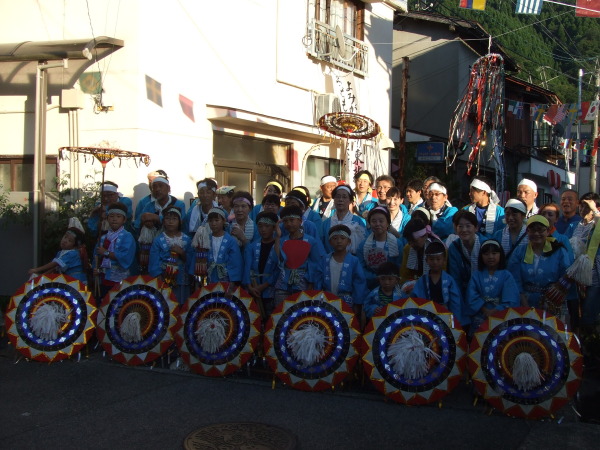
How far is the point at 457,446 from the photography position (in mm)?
4699

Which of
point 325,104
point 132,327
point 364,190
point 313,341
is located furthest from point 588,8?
point 132,327

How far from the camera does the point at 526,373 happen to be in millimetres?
5141

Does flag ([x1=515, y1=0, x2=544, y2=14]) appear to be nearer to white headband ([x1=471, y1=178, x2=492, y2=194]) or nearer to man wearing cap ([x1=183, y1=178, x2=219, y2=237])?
white headband ([x1=471, y1=178, x2=492, y2=194])

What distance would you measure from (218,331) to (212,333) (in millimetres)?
69

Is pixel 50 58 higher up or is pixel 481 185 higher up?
pixel 50 58

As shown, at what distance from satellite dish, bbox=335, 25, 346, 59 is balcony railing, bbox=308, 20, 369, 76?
0.09ft

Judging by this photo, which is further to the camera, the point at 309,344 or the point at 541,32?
the point at 541,32

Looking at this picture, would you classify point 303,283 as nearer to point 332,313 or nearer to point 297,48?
point 332,313

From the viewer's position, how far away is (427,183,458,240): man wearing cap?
7.61 m

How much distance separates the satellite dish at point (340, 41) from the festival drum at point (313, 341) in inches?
362

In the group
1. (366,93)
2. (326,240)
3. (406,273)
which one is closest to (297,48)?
(366,93)

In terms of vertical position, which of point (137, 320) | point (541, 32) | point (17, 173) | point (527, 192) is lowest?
point (137, 320)

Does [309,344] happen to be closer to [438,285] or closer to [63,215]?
[438,285]

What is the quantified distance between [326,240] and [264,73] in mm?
5391
